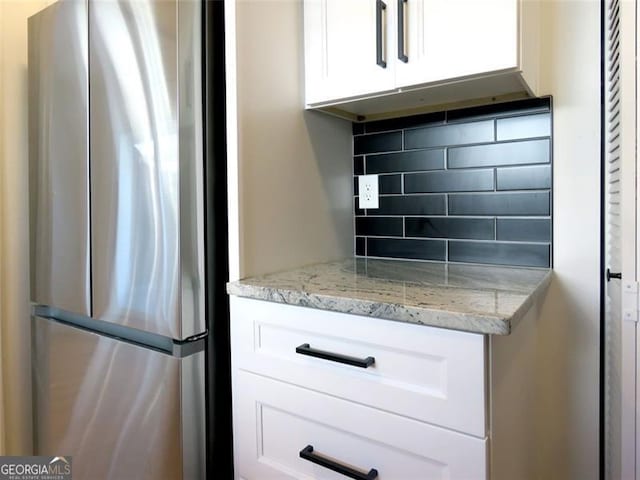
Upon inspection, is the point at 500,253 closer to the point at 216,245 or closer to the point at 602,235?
the point at 602,235

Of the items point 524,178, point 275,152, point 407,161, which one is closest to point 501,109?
point 524,178

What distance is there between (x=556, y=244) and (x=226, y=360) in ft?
3.22

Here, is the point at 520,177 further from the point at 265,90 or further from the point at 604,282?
the point at 265,90

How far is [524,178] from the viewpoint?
1218 mm

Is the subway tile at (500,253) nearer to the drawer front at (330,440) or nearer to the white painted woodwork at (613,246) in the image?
the white painted woodwork at (613,246)

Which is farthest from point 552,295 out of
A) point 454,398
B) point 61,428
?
point 61,428

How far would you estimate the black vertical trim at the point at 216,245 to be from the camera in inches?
42.4

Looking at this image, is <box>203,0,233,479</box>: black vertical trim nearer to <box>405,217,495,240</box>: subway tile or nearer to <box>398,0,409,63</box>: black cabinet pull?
<box>398,0,409,63</box>: black cabinet pull

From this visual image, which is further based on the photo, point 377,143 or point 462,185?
point 377,143

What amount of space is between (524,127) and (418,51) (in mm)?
418

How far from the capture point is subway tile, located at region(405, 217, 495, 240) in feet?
4.22

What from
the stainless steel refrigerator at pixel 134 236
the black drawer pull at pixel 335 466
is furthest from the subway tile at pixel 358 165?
the black drawer pull at pixel 335 466

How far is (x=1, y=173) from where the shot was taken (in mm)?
1555

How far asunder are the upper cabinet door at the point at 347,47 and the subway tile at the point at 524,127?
15.8 inches
